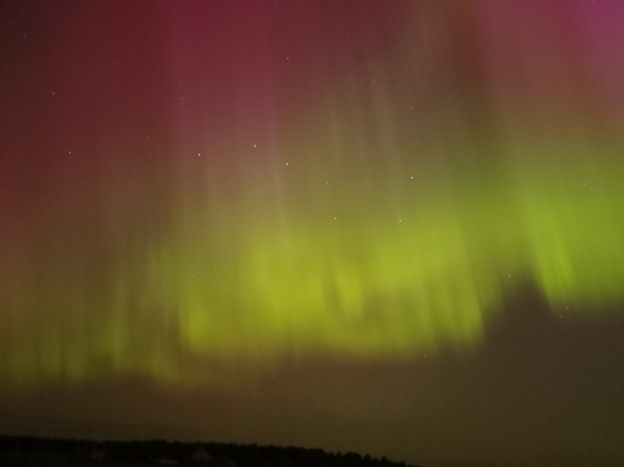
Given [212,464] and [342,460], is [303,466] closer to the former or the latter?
[342,460]

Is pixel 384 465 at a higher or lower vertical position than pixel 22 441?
lower

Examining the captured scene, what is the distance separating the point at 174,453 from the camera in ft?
78.9

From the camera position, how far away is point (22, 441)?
2264 cm

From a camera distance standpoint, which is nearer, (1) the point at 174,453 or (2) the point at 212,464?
(2) the point at 212,464

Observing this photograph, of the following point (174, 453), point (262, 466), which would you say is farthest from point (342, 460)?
point (174, 453)

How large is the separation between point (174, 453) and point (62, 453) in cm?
336

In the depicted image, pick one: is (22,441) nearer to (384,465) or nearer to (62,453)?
(62,453)

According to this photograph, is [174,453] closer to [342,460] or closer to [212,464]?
[212,464]

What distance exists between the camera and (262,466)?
22.0 meters

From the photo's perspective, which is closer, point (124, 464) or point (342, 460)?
point (124, 464)

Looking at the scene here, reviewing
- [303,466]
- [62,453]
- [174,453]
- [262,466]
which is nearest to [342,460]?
[303,466]

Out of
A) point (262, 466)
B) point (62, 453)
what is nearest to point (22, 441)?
point (62, 453)

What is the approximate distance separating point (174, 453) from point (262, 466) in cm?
336

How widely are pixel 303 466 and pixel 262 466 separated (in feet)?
5.67
